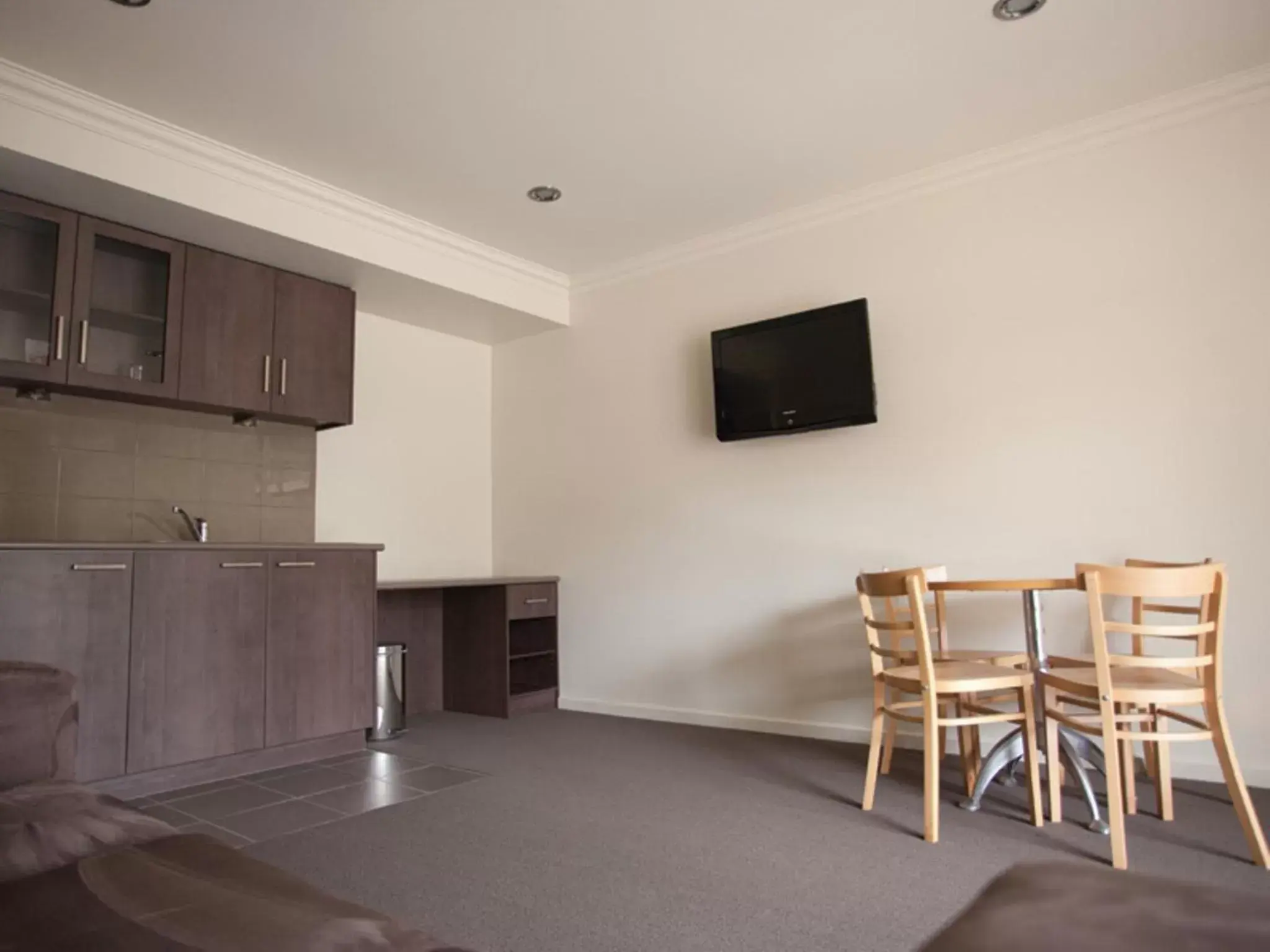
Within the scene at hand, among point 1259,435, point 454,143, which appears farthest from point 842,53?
point 1259,435

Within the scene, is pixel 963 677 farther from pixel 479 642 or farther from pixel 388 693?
pixel 479 642

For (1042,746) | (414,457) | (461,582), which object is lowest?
(1042,746)

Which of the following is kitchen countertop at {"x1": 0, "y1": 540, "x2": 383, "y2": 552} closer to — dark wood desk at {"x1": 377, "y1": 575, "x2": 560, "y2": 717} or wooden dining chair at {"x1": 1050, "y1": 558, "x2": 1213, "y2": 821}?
dark wood desk at {"x1": 377, "y1": 575, "x2": 560, "y2": 717}

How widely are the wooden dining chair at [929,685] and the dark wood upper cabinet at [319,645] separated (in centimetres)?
225

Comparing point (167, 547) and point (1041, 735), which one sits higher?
point (167, 547)

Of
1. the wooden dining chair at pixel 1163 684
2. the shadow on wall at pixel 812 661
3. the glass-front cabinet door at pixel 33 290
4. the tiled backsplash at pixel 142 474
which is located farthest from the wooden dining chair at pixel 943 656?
the glass-front cabinet door at pixel 33 290

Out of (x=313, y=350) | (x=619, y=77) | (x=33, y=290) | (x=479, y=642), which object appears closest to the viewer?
(x=619, y=77)

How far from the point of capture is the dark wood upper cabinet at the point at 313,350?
384cm

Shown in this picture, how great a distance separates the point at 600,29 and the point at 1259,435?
276 centimetres

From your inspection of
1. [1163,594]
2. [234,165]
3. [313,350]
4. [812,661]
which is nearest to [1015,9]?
[1163,594]

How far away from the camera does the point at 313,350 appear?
3.98m

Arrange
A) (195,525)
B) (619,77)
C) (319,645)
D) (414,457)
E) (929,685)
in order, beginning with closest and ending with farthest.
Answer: (929,685)
(619,77)
(319,645)
(195,525)
(414,457)

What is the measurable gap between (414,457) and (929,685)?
337 centimetres

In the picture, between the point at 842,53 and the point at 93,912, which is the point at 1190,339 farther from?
the point at 93,912
